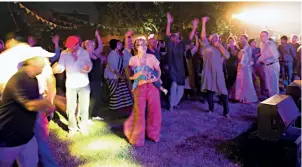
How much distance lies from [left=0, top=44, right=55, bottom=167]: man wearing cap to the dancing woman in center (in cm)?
228

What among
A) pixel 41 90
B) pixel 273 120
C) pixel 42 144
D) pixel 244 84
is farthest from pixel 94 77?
pixel 244 84

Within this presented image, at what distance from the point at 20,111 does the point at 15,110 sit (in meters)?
0.05

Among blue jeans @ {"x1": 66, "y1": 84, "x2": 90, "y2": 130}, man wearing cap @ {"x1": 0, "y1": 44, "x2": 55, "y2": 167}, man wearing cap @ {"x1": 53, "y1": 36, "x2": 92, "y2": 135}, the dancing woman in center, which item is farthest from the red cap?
man wearing cap @ {"x1": 0, "y1": 44, "x2": 55, "y2": 167}

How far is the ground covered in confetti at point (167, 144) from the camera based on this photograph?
14.5ft

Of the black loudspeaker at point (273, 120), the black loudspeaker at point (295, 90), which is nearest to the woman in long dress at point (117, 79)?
the black loudspeaker at point (273, 120)

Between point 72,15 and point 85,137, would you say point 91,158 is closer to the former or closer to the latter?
point 85,137

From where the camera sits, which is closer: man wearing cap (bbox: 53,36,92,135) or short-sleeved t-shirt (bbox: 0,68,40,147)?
short-sleeved t-shirt (bbox: 0,68,40,147)

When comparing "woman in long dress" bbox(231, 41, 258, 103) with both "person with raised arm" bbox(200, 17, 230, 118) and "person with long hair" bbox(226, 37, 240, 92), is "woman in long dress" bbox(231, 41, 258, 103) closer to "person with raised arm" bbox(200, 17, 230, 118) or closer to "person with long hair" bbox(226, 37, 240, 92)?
"person with long hair" bbox(226, 37, 240, 92)

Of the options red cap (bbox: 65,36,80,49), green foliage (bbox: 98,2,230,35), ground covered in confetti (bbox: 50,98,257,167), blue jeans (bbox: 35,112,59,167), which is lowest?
ground covered in confetti (bbox: 50,98,257,167)

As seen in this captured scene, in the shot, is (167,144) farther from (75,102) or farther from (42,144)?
(42,144)

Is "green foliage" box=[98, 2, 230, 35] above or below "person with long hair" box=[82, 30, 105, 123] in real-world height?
above

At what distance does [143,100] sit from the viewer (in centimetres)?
497

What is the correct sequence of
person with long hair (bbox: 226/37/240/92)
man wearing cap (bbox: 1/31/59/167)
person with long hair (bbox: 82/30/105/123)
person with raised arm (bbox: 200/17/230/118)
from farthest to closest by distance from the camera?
person with long hair (bbox: 226/37/240/92), person with raised arm (bbox: 200/17/230/118), person with long hair (bbox: 82/30/105/123), man wearing cap (bbox: 1/31/59/167)

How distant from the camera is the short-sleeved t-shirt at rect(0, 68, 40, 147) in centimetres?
267
